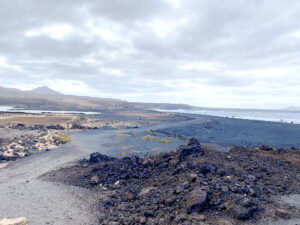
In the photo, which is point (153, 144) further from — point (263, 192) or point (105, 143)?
point (263, 192)

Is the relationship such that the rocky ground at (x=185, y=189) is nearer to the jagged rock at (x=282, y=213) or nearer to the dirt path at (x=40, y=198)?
the jagged rock at (x=282, y=213)

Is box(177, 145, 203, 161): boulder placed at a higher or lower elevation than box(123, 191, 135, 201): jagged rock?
higher

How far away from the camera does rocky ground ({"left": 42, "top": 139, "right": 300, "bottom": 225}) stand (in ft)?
21.8

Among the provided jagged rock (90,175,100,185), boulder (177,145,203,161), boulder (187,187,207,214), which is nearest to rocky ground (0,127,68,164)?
jagged rock (90,175,100,185)

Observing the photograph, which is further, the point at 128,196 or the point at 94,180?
the point at 94,180

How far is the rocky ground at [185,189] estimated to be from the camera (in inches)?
262

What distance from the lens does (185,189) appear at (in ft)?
26.9

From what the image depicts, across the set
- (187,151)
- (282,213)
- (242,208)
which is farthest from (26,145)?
(282,213)

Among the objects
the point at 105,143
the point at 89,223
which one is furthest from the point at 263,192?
the point at 105,143

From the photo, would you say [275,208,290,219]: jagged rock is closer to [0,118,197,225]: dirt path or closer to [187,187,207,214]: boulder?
[187,187,207,214]: boulder

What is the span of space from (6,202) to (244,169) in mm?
10215

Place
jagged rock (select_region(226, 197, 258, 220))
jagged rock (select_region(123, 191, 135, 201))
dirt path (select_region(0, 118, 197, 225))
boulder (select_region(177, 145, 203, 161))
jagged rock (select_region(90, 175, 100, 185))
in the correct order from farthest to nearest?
boulder (select_region(177, 145, 203, 161)) < jagged rock (select_region(90, 175, 100, 185)) < jagged rock (select_region(123, 191, 135, 201)) < dirt path (select_region(0, 118, 197, 225)) < jagged rock (select_region(226, 197, 258, 220))

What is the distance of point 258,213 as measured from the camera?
259 inches

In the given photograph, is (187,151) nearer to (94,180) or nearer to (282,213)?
(94,180)
